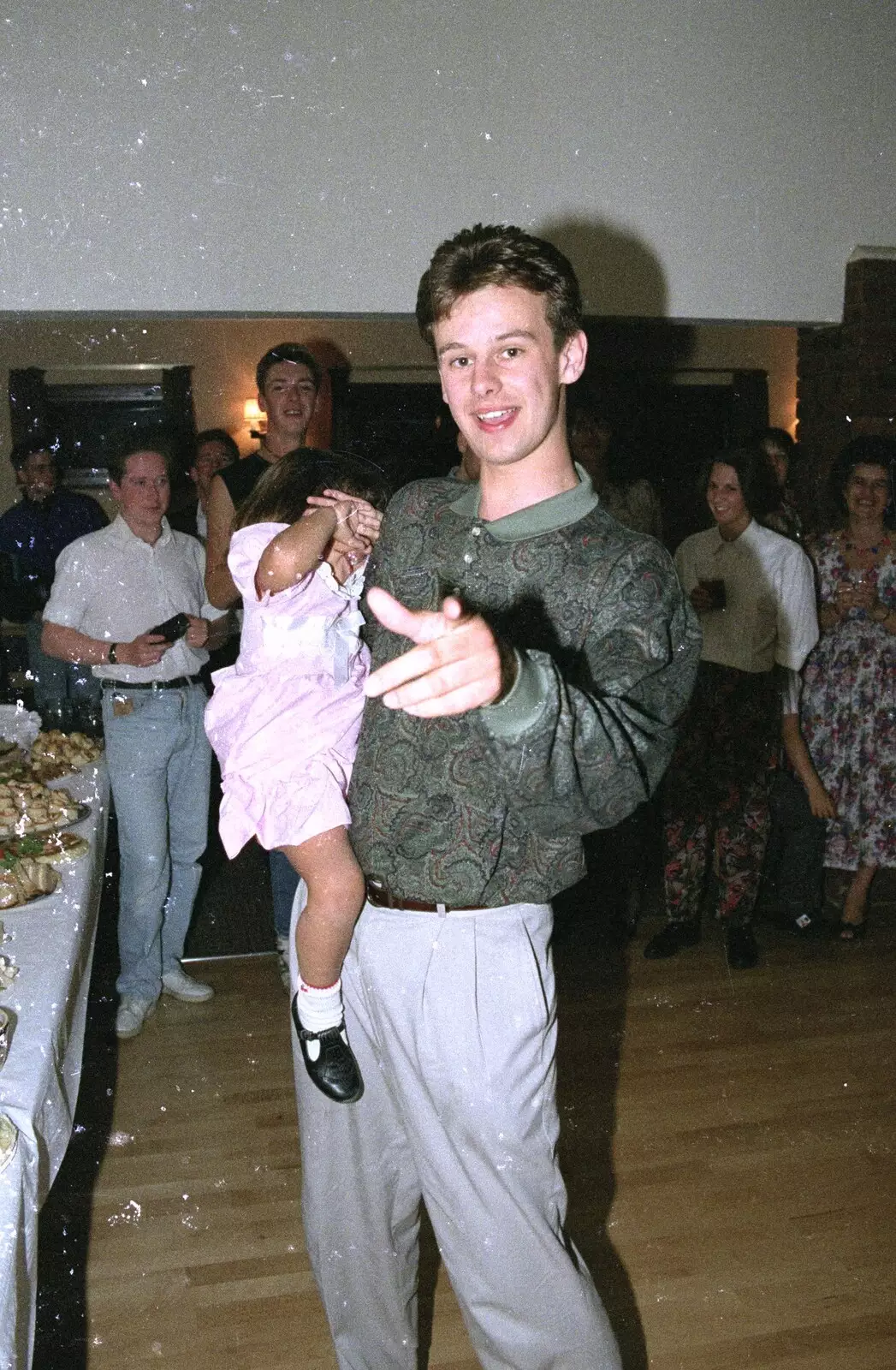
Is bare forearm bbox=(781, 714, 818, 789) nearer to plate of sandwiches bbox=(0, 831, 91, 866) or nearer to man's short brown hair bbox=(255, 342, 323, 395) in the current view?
man's short brown hair bbox=(255, 342, 323, 395)

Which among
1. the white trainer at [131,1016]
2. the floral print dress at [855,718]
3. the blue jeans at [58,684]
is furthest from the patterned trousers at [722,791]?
the blue jeans at [58,684]

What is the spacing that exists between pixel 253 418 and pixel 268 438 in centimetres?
370

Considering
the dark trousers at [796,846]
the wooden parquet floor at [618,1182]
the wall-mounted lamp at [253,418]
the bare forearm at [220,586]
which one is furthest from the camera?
the wall-mounted lamp at [253,418]

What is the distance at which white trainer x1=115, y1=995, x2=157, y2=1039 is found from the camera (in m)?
3.14

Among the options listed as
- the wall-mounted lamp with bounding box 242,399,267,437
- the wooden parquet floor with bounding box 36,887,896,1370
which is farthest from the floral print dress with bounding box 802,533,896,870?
the wall-mounted lamp with bounding box 242,399,267,437

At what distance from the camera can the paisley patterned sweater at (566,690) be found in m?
1.16

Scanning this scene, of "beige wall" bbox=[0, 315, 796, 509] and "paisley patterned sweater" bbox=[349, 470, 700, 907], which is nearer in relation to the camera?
"paisley patterned sweater" bbox=[349, 470, 700, 907]

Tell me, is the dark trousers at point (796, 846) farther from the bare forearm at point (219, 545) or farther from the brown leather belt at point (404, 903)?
the brown leather belt at point (404, 903)

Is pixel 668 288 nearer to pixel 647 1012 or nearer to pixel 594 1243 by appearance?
pixel 647 1012

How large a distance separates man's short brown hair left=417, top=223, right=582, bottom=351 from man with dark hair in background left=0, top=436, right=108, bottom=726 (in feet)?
9.92

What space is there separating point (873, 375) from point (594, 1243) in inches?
124

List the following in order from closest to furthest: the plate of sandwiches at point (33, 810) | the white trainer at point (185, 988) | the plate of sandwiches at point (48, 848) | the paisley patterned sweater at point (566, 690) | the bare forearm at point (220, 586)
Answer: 1. the paisley patterned sweater at point (566, 690)
2. the plate of sandwiches at point (48, 848)
3. the plate of sandwiches at point (33, 810)
4. the bare forearm at point (220, 586)
5. the white trainer at point (185, 988)

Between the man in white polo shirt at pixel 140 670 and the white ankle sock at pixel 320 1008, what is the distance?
5.59ft

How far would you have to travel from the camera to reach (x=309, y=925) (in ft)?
5.09
